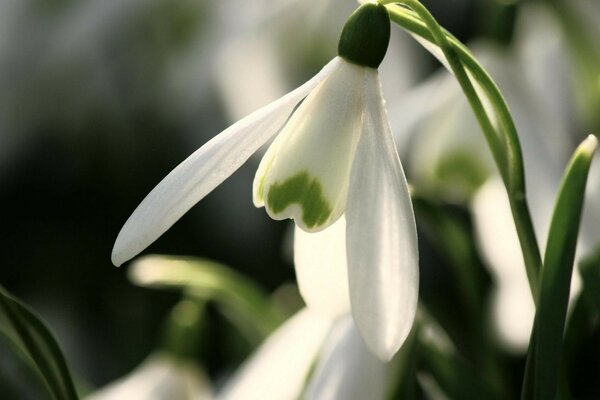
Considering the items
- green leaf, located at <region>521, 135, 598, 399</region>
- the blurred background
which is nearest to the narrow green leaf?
green leaf, located at <region>521, 135, 598, 399</region>

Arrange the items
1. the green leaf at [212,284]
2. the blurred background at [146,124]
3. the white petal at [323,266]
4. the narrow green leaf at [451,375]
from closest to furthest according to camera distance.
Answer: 1. the white petal at [323,266]
2. the narrow green leaf at [451,375]
3. the green leaf at [212,284]
4. the blurred background at [146,124]

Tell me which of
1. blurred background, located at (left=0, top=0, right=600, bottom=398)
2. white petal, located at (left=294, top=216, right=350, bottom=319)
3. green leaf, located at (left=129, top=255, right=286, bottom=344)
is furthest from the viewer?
blurred background, located at (left=0, top=0, right=600, bottom=398)

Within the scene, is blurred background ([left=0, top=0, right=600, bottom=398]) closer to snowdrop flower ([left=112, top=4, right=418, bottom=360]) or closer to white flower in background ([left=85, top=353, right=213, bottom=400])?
white flower in background ([left=85, top=353, right=213, bottom=400])

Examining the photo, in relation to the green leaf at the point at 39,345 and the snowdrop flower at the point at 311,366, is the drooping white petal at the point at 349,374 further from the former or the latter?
the green leaf at the point at 39,345

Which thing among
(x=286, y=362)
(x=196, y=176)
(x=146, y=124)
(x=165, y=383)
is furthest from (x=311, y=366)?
(x=146, y=124)

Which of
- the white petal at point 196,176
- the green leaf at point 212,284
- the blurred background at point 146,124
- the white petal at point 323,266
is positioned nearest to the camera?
the white petal at point 196,176

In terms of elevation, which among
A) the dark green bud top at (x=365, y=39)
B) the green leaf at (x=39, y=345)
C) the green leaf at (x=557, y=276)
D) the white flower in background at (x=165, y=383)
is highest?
the dark green bud top at (x=365, y=39)

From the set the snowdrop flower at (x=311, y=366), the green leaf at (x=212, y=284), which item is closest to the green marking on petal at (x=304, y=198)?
the snowdrop flower at (x=311, y=366)
